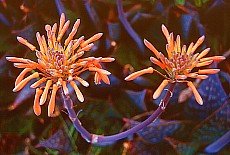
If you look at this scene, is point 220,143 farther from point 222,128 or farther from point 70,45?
point 70,45

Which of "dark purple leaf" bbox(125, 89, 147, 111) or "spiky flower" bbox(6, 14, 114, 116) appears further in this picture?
"dark purple leaf" bbox(125, 89, 147, 111)

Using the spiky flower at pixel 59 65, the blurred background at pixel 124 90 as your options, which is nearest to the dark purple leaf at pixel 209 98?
the blurred background at pixel 124 90

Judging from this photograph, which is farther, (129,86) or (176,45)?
(129,86)

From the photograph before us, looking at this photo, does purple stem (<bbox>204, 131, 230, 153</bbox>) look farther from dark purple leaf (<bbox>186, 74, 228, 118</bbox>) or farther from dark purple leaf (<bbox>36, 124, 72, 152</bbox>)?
→ dark purple leaf (<bbox>36, 124, 72, 152</bbox>)

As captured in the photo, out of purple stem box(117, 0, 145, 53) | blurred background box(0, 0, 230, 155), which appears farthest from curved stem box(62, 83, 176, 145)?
purple stem box(117, 0, 145, 53)

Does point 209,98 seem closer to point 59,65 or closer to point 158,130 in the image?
point 158,130

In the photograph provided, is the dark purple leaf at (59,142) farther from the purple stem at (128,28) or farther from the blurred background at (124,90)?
the purple stem at (128,28)

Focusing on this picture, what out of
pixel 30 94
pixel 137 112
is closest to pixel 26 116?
pixel 30 94

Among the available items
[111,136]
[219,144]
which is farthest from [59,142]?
[219,144]
